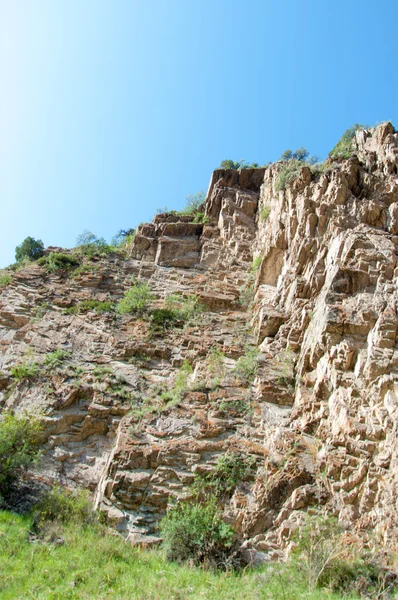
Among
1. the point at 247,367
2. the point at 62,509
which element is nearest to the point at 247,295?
the point at 247,367

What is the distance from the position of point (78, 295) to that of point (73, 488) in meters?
8.30

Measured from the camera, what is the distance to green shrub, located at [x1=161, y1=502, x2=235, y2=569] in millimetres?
8555

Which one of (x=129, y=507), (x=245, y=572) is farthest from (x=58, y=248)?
(x=245, y=572)

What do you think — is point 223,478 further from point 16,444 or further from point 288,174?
point 288,174

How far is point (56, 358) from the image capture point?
13555 millimetres

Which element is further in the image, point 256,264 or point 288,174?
point 288,174

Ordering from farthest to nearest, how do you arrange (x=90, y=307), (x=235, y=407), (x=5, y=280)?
(x=5, y=280) → (x=90, y=307) → (x=235, y=407)

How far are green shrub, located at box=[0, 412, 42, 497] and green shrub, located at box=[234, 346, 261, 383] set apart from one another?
5.68 m

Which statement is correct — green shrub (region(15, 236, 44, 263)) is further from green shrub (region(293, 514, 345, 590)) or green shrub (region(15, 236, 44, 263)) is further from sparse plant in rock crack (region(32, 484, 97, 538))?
green shrub (region(293, 514, 345, 590))

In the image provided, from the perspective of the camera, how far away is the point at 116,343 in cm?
1452

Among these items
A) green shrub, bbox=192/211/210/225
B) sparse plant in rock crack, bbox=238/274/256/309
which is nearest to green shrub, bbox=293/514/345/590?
sparse plant in rock crack, bbox=238/274/256/309

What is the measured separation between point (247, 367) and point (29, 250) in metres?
13.6

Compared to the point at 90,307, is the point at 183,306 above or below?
above

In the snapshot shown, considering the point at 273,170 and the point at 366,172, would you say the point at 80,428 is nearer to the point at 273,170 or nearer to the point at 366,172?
the point at 366,172
